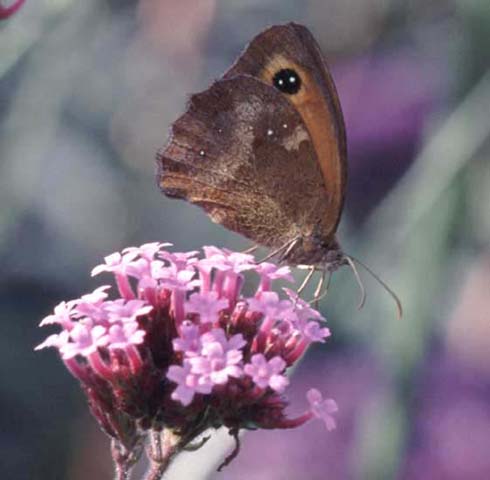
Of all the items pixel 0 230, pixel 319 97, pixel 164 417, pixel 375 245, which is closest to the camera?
pixel 164 417

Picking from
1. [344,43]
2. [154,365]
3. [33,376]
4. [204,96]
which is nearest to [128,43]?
[344,43]

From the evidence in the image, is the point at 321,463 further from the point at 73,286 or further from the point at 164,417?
the point at 164,417

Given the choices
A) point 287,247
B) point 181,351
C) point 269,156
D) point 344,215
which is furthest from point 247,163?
point 344,215

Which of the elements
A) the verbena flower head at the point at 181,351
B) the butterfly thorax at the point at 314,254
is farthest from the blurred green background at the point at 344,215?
the verbena flower head at the point at 181,351

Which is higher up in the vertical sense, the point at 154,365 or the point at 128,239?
the point at 154,365

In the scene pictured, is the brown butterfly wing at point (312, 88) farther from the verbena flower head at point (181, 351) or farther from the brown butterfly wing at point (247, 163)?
the verbena flower head at point (181, 351)

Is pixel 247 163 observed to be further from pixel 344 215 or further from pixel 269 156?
pixel 344 215

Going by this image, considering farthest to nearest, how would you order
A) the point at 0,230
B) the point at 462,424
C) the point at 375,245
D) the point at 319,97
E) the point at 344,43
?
1. the point at 344,43
2. the point at 462,424
3. the point at 0,230
4. the point at 375,245
5. the point at 319,97
